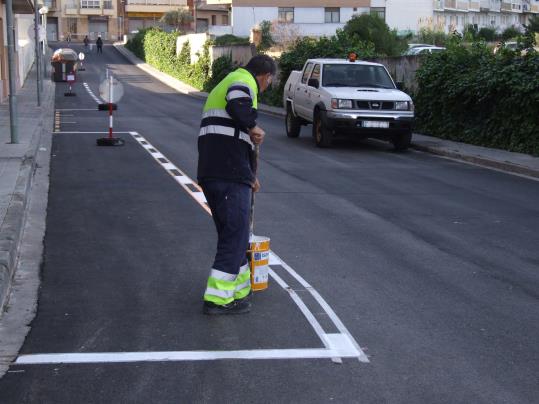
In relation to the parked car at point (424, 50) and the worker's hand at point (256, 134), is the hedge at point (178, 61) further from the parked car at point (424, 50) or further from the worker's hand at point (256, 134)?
the worker's hand at point (256, 134)

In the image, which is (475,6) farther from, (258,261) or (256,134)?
(256,134)

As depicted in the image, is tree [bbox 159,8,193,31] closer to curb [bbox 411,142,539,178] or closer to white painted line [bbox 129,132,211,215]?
white painted line [bbox 129,132,211,215]

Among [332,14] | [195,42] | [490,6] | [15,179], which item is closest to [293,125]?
[15,179]

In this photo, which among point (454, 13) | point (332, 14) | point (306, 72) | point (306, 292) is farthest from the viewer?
point (454, 13)

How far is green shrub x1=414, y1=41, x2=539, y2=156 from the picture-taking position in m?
18.2

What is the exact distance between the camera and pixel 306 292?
7.29 meters

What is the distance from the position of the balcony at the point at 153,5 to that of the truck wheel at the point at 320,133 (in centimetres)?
9428

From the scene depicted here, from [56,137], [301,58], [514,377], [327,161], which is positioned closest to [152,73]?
[301,58]

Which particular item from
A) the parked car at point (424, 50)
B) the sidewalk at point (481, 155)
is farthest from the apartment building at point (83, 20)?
the sidewalk at point (481, 155)

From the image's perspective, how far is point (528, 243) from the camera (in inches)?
378

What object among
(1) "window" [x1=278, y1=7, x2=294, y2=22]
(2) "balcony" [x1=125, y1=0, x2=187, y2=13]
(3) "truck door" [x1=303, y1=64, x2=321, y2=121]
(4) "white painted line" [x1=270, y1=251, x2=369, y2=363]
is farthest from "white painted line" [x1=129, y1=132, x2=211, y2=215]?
(2) "balcony" [x1=125, y1=0, x2=187, y2=13]

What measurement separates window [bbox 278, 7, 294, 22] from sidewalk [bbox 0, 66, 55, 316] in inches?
2016

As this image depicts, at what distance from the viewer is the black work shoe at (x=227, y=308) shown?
663 centimetres

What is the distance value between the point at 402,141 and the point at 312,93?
2.41m
